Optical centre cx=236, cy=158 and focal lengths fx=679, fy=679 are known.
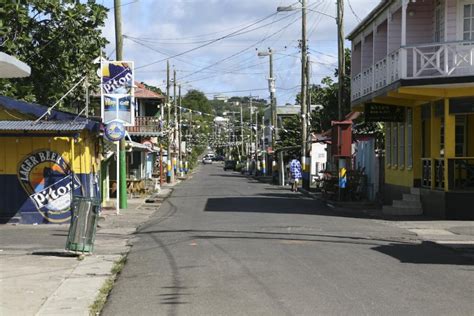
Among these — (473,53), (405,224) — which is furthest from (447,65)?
(405,224)

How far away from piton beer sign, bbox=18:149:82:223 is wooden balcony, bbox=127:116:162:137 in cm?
2378

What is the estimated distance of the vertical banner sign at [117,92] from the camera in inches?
894

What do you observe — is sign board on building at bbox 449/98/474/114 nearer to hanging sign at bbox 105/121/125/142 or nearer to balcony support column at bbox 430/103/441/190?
balcony support column at bbox 430/103/441/190

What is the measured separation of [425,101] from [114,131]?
1038 cm

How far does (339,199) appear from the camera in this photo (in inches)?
1075

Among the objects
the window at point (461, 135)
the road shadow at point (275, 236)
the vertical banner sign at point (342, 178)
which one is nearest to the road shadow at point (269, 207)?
the vertical banner sign at point (342, 178)

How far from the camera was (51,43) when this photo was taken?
2319cm

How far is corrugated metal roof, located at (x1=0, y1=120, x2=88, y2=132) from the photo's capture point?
1875 cm

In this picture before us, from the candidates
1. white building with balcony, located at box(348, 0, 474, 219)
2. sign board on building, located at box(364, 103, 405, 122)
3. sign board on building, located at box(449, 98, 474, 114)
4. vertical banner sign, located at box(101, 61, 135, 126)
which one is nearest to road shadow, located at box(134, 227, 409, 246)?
white building with balcony, located at box(348, 0, 474, 219)

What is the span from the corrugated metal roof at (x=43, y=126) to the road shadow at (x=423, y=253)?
9.36 meters

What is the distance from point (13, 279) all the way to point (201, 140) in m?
145

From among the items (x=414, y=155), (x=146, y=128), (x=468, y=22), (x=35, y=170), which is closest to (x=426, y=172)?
(x=414, y=155)

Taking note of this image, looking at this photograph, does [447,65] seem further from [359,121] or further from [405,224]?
[359,121]

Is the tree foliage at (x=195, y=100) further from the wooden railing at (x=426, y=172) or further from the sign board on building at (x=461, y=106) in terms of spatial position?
the sign board on building at (x=461, y=106)
